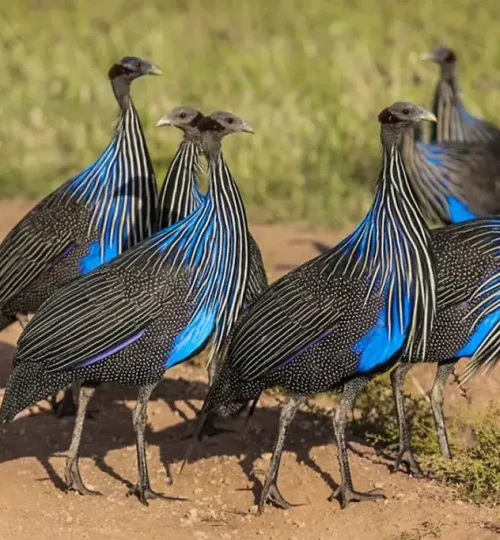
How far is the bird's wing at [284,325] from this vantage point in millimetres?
5531

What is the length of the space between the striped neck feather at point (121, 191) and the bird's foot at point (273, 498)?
4.64ft

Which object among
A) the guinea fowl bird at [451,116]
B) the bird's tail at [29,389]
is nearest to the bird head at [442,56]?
the guinea fowl bird at [451,116]

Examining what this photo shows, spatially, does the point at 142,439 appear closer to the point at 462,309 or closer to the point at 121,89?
the point at 462,309

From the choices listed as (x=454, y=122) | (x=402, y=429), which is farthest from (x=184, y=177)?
(x=454, y=122)

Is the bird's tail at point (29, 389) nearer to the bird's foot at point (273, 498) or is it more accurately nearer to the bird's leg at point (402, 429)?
the bird's foot at point (273, 498)

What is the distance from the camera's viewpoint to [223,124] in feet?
19.2

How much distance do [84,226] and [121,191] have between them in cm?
24

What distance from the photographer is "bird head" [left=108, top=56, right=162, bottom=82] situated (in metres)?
6.89

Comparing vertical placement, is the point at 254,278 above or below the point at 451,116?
below

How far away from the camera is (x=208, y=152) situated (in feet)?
19.2

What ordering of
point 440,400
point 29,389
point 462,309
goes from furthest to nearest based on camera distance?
point 440,400 < point 462,309 < point 29,389

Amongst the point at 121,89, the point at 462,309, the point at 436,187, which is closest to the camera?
the point at 462,309

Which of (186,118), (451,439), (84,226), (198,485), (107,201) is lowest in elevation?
(451,439)

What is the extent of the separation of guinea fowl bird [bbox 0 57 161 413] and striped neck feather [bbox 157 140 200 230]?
112mm
